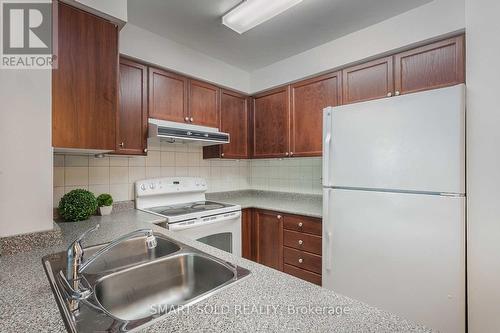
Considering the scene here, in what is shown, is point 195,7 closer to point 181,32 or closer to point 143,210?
point 181,32

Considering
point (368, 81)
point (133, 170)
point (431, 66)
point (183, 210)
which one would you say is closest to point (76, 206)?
point (133, 170)

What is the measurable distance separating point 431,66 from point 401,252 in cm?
132

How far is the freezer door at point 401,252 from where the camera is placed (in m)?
1.32

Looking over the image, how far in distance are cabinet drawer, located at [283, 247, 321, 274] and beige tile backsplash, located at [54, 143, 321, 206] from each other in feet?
2.46

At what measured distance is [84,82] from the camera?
138 centimetres

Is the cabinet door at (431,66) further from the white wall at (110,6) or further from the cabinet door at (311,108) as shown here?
the white wall at (110,6)

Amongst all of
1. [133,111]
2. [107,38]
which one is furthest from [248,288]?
[133,111]

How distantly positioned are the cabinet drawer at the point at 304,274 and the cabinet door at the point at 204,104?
5.36 feet

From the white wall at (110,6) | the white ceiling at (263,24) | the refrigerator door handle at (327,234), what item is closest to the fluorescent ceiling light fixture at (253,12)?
the white ceiling at (263,24)

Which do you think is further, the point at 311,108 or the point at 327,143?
the point at 311,108

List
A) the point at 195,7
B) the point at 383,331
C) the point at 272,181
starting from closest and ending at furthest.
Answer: the point at 383,331
the point at 195,7
the point at 272,181

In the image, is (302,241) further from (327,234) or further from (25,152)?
(25,152)

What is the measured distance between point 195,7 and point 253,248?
2.28 metres

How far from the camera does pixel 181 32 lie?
2072mm
